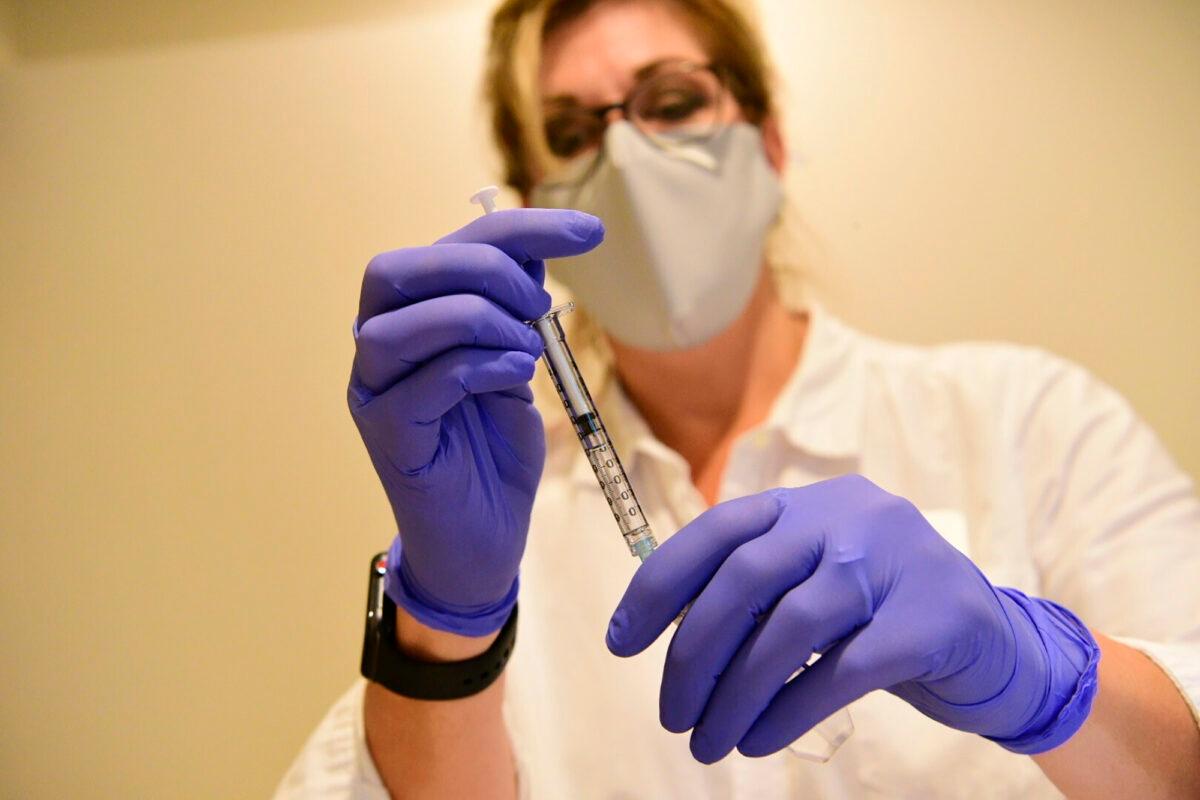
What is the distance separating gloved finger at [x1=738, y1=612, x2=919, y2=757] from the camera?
500 mm

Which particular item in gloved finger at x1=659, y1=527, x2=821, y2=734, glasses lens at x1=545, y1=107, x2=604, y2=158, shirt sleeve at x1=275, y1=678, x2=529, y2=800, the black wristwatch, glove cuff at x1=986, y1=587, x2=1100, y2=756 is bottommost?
shirt sleeve at x1=275, y1=678, x2=529, y2=800

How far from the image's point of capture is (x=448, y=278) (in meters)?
0.54

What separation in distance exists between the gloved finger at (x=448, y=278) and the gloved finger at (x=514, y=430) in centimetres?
8

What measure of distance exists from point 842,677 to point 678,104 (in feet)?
2.25

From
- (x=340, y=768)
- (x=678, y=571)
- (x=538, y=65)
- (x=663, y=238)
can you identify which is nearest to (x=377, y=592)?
(x=340, y=768)

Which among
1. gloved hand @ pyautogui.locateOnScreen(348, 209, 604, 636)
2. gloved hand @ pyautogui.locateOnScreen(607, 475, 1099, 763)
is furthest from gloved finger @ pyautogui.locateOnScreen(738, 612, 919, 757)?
gloved hand @ pyautogui.locateOnScreen(348, 209, 604, 636)

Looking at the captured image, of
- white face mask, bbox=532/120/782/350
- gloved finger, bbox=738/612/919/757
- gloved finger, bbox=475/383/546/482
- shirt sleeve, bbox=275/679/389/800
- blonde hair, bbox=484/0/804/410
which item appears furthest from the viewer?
blonde hair, bbox=484/0/804/410

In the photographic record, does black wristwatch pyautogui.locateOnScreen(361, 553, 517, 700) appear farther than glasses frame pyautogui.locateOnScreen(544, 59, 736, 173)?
No

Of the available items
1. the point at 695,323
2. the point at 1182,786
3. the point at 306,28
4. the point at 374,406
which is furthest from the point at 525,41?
the point at 1182,786

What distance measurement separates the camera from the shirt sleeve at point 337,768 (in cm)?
75

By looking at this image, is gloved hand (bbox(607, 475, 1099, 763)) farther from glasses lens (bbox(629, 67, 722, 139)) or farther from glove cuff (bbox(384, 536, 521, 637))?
glasses lens (bbox(629, 67, 722, 139))

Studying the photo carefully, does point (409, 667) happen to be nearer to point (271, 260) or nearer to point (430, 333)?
point (430, 333)

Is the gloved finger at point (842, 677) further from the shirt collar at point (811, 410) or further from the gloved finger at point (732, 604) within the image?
the shirt collar at point (811, 410)

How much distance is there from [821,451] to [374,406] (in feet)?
1.82
